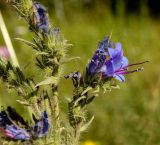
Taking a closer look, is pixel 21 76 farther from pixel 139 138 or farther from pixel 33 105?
pixel 139 138

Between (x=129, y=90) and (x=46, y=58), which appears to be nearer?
(x=46, y=58)

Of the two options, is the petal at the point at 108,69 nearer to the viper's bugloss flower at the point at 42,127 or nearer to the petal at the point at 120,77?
the petal at the point at 120,77

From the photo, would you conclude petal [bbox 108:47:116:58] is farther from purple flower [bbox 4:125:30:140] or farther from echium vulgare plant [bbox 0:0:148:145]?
purple flower [bbox 4:125:30:140]

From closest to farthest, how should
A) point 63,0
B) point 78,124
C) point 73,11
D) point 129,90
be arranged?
point 78,124 < point 129,90 < point 73,11 < point 63,0

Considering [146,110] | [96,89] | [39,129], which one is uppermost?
[146,110]

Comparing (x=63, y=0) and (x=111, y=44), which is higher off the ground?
(x=63, y=0)

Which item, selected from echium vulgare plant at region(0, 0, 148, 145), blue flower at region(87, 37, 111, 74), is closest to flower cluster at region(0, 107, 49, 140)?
echium vulgare plant at region(0, 0, 148, 145)

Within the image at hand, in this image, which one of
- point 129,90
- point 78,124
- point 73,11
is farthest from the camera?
point 73,11

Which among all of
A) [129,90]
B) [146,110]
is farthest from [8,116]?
[129,90]
